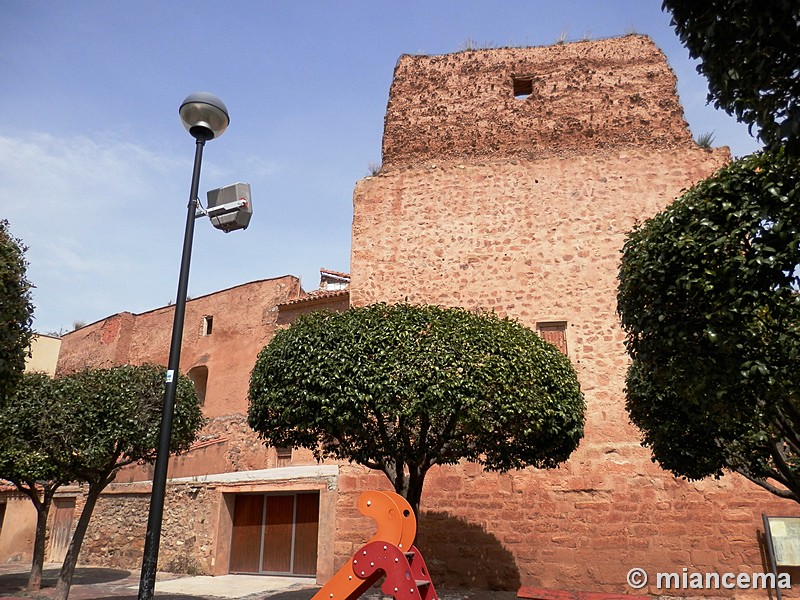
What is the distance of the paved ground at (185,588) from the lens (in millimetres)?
10852

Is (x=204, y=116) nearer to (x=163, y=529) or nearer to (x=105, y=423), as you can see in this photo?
(x=105, y=423)

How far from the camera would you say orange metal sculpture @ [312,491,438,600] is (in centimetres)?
547

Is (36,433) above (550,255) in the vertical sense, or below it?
below

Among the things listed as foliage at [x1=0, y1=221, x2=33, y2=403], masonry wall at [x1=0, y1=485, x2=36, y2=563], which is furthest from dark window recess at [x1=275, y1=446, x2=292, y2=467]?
foliage at [x1=0, y1=221, x2=33, y2=403]

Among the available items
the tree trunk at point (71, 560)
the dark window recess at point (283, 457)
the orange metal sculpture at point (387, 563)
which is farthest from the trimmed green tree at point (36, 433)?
the dark window recess at point (283, 457)

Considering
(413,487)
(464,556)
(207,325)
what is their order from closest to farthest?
(413,487), (464,556), (207,325)

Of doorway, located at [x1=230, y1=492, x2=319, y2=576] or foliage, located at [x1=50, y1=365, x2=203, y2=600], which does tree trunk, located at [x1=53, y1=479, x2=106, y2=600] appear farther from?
doorway, located at [x1=230, y1=492, x2=319, y2=576]

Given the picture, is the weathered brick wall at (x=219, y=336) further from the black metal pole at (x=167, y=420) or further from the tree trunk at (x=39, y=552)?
the black metal pole at (x=167, y=420)

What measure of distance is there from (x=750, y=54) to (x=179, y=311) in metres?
4.75

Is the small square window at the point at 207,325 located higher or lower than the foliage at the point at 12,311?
higher

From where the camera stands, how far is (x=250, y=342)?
23.0m

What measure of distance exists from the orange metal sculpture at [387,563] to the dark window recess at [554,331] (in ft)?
23.5

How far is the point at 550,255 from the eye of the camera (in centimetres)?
1283

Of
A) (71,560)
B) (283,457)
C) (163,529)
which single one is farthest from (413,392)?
(283,457)
